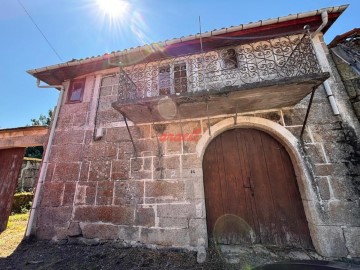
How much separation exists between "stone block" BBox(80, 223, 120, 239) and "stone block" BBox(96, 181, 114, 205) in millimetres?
514

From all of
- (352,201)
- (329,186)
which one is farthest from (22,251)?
(352,201)

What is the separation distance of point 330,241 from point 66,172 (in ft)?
19.5

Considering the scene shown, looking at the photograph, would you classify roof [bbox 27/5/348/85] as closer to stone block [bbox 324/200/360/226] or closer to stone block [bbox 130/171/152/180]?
stone block [bbox 130/171/152/180]

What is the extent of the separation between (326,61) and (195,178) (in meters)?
4.05

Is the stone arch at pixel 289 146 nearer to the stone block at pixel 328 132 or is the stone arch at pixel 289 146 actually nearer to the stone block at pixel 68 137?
the stone block at pixel 328 132

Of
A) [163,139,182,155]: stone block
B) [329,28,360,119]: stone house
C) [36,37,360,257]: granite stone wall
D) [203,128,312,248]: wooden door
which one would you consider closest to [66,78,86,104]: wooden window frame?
[36,37,360,257]: granite stone wall

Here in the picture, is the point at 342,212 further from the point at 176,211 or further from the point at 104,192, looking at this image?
the point at 104,192

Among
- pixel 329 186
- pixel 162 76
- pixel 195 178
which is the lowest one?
pixel 329 186

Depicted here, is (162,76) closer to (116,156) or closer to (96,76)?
(96,76)

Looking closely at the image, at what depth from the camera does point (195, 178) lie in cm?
403

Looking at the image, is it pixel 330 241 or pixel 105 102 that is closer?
pixel 330 241

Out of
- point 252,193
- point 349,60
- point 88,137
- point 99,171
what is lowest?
point 252,193

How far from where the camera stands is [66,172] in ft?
15.5

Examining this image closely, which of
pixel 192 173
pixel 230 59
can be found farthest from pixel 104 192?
pixel 230 59
